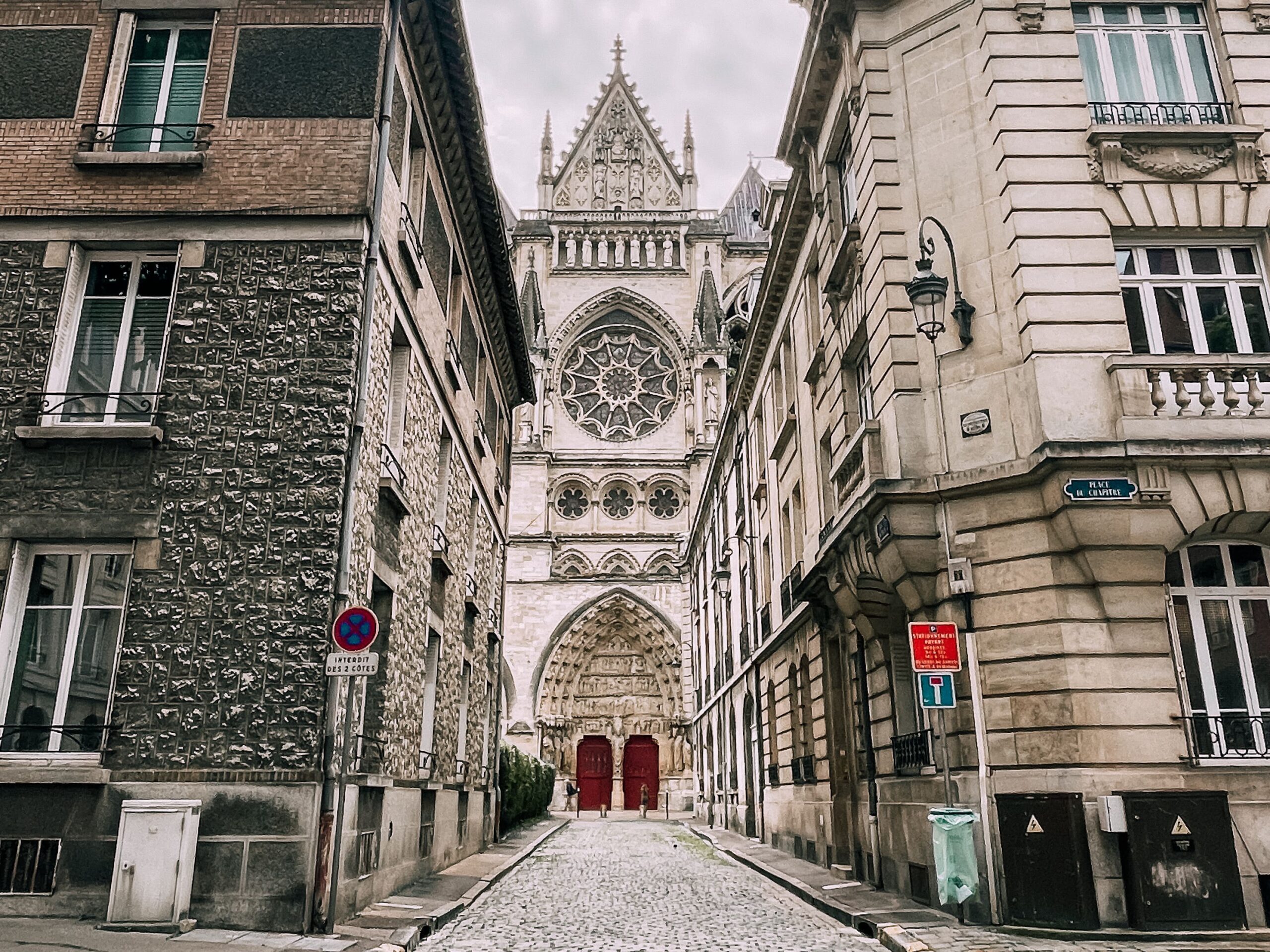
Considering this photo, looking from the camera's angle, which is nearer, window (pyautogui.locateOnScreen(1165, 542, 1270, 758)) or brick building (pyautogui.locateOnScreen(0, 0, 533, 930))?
brick building (pyautogui.locateOnScreen(0, 0, 533, 930))

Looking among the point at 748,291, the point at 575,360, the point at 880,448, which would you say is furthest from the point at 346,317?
the point at 748,291

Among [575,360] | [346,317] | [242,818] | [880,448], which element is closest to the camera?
[242,818]

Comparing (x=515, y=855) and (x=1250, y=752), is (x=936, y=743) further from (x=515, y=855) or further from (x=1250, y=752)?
(x=515, y=855)

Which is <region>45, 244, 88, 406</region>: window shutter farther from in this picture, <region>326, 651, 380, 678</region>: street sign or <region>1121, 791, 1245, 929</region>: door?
<region>1121, 791, 1245, 929</region>: door

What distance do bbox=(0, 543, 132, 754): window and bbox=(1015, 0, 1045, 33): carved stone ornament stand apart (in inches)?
448

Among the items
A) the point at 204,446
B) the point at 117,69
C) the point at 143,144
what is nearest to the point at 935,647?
the point at 204,446

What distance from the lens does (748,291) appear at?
50438 millimetres

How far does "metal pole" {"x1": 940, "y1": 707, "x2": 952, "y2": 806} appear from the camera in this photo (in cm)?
949

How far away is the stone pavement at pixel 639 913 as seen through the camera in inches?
358

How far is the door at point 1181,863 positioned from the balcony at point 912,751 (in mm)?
2293

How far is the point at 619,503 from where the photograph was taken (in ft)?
153

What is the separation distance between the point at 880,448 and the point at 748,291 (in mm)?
39473

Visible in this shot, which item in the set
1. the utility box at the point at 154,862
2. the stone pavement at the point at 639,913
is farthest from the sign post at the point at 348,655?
the utility box at the point at 154,862

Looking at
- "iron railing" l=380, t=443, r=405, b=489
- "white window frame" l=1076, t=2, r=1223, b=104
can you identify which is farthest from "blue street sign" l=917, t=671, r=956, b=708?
"white window frame" l=1076, t=2, r=1223, b=104
